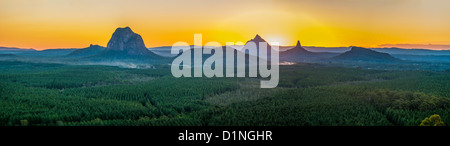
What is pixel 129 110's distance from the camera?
169 ft

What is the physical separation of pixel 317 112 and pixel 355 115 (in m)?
6.23

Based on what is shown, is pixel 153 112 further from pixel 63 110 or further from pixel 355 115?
pixel 355 115

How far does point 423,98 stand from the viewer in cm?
5500

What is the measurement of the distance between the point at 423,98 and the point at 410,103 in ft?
18.9

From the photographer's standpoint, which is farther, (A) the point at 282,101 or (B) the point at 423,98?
(A) the point at 282,101

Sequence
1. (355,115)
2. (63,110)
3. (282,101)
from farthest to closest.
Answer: (282,101)
(63,110)
(355,115)

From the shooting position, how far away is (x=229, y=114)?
45.8 meters

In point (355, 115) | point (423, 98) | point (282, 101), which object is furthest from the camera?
point (282, 101)

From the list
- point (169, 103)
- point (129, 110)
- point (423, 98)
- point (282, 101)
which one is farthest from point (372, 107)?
point (129, 110)
